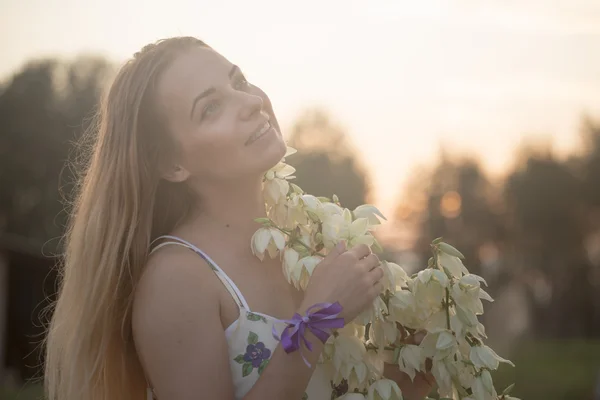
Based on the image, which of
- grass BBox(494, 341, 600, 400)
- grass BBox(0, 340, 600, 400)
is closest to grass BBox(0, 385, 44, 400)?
grass BBox(0, 340, 600, 400)

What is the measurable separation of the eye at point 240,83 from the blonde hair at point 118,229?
24 centimetres

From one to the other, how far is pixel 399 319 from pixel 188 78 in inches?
48.6

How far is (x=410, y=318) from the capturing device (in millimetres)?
3301

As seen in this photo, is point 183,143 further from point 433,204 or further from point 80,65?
point 433,204

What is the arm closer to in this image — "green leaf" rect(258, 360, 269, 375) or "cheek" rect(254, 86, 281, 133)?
"green leaf" rect(258, 360, 269, 375)

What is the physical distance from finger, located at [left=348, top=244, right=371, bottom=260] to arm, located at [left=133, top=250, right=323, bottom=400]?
1.13 ft

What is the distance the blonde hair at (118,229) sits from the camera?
10.9 ft

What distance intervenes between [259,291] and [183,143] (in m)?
0.65

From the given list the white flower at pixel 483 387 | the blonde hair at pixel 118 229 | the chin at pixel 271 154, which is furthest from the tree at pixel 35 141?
the white flower at pixel 483 387

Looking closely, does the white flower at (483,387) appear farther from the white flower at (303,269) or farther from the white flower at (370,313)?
the white flower at (303,269)

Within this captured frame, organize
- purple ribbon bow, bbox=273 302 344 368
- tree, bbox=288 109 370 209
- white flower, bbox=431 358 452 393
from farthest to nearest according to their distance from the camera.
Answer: tree, bbox=288 109 370 209 < white flower, bbox=431 358 452 393 < purple ribbon bow, bbox=273 302 344 368

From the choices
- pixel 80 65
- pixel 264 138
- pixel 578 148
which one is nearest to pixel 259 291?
pixel 264 138

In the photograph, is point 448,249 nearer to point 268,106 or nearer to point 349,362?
point 349,362

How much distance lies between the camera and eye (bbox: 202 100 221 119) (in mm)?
3332
